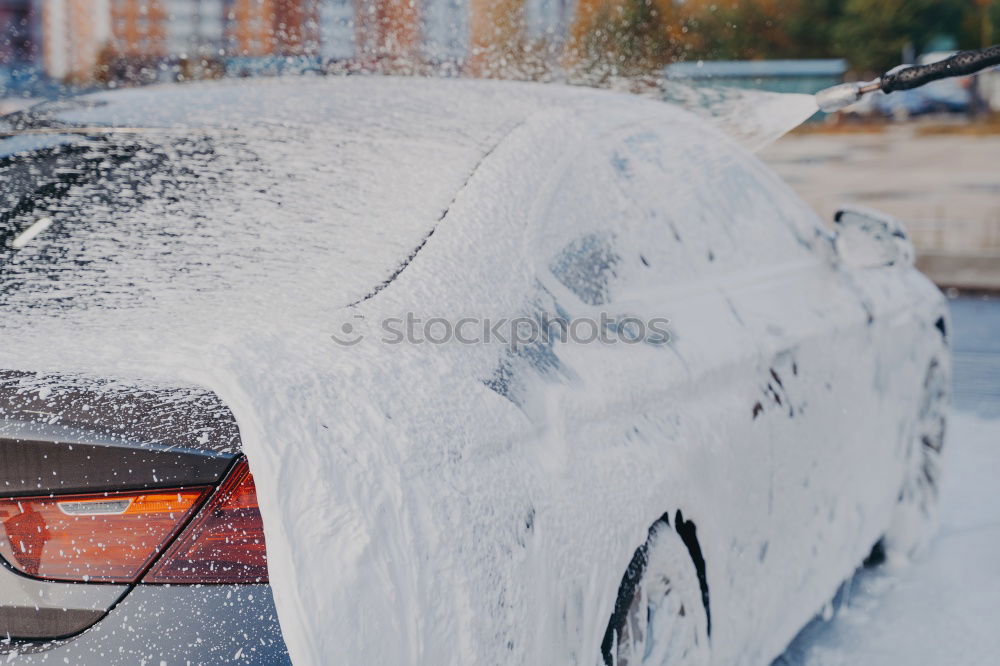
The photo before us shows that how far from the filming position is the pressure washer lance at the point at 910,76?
2.84m

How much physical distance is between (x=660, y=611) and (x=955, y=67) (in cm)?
146

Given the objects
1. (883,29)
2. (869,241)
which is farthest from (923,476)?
(883,29)

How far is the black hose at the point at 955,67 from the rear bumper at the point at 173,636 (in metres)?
2.09

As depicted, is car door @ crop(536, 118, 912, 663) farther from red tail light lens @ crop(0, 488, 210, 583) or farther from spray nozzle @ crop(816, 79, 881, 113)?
red tail light lens @ crop(0, 488, 210, 583)

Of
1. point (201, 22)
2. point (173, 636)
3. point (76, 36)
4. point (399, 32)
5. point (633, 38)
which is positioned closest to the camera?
point (173, 636)

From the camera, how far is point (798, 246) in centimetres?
356

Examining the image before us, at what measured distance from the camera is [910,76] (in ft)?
9.77

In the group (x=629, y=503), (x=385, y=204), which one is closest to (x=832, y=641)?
(x=629, y=503)

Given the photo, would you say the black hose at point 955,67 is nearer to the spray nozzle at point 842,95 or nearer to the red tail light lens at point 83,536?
the spray nozzle at point 842,95

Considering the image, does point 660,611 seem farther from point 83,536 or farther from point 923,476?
point 923,476

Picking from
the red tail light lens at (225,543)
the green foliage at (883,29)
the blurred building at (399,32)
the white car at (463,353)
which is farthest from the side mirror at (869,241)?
the green foliage at (883,29)

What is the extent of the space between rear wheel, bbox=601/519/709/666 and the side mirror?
1.48 metres

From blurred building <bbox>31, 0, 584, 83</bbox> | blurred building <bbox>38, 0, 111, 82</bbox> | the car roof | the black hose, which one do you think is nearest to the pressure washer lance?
the black hose

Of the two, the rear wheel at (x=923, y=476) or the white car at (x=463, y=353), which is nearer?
the white car at (x=463, y=353)
